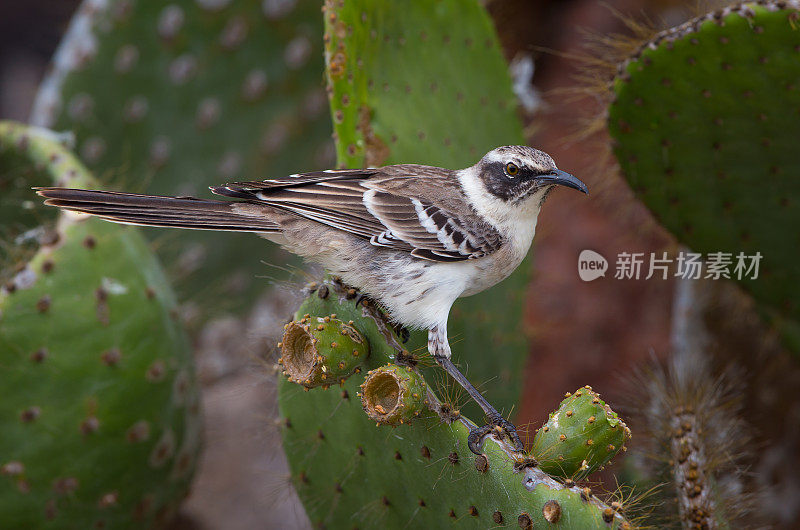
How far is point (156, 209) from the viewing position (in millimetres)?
2090

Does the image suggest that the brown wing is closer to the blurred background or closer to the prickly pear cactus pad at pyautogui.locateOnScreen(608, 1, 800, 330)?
the prickly pear cactus pad at pyautogui.locateOnScreen(608, 1, 800, 330)

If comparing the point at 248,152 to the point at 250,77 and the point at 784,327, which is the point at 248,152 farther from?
the point at 784,327

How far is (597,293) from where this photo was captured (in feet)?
15.9

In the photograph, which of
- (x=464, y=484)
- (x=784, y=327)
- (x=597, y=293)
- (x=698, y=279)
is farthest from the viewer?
(x=597, y=293)

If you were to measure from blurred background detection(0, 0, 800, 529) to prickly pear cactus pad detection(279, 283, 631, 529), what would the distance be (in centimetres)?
125

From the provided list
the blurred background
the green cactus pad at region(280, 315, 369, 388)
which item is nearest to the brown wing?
the green cactus pad at region(280, 315, 369, 388)

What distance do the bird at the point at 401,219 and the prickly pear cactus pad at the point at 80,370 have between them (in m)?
0.42

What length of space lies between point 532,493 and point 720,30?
1480 millimetres

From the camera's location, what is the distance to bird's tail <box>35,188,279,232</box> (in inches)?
79.8

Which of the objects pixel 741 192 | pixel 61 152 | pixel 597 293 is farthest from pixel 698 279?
pixel 61 152

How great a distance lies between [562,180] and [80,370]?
1592mm

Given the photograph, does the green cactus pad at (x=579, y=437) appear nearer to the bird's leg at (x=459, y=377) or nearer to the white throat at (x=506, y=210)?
the bird's leg at (x=459, y=377)

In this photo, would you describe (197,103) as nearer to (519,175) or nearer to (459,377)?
(519,175)

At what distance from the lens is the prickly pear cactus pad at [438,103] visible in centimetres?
221
